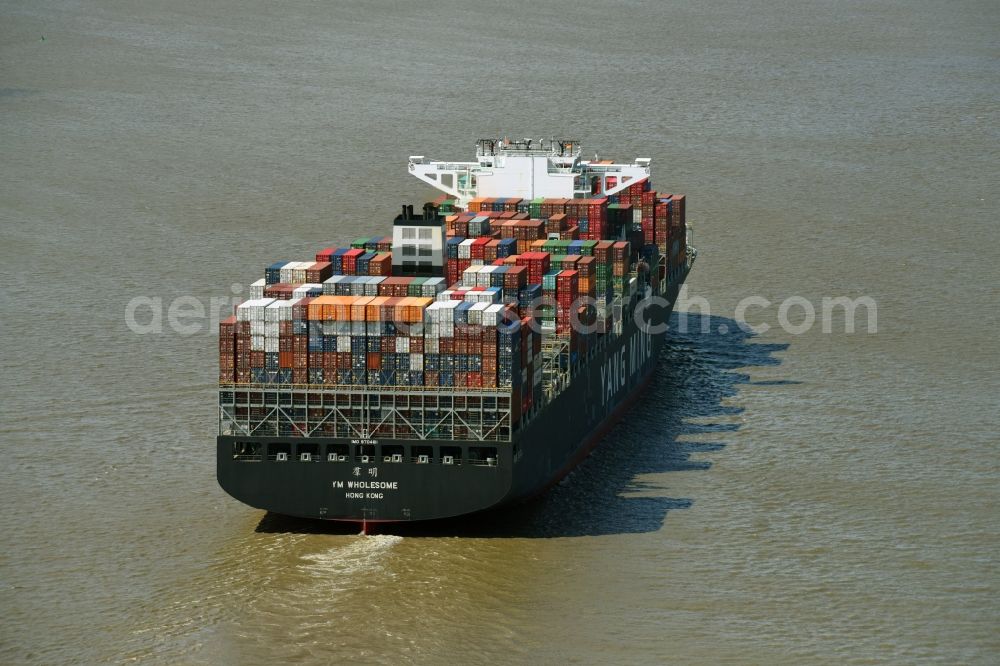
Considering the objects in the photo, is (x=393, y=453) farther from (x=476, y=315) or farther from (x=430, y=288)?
(x=430, y=288)

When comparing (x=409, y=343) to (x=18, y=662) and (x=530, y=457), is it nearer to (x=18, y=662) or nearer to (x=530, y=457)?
(x=530, y=457)

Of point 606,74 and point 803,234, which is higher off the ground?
point 606,74

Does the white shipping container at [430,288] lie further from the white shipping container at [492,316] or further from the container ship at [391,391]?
the white shipping container at [492,316]

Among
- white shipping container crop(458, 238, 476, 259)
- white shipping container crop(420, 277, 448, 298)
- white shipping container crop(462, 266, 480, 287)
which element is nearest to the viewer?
white shipping container crop(420, 277, 448, 298)

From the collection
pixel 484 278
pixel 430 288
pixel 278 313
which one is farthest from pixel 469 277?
pixel 278 313

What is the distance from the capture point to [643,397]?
194ft

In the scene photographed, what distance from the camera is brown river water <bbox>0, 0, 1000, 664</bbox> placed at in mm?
39375

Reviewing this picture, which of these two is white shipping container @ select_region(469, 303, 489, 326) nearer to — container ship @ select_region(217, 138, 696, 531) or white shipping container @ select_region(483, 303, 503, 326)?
container ship @ select_region(217, 138, 696, 531)

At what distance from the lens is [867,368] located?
60.0 metres

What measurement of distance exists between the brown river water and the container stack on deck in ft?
13.7

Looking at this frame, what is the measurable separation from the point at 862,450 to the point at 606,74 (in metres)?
56.8

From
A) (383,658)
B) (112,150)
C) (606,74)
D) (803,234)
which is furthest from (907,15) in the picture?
(383,658)

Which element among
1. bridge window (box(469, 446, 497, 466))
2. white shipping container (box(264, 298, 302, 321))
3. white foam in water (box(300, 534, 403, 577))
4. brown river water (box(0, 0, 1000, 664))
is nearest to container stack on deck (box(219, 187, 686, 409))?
white shipping container (box(264, 298, 302, 321))

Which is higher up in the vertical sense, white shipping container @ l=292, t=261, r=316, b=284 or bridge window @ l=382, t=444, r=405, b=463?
white shipping container @ l=292, t=261, r=316, b=284
